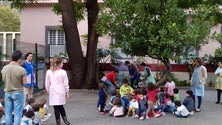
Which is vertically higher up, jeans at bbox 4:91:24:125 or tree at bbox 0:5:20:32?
tree at bbox 0:5:20:32

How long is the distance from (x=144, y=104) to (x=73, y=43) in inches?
348

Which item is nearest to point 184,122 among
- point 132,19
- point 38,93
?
point 132,19

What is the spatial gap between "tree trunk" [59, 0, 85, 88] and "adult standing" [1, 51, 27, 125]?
33.7 feet

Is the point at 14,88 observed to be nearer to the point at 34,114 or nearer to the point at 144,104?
the point at 34,114

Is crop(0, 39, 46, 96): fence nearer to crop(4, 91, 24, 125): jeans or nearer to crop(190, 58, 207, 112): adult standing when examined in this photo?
crop(4, 91, 24, 125): jeans

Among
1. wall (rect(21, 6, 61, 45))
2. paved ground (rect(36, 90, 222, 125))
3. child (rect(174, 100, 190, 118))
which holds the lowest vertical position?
paved ground (rect(36, 90, 222, 125))

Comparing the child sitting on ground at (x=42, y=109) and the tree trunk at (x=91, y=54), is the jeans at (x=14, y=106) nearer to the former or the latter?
the child sitting on ground at (x=42, y=109)

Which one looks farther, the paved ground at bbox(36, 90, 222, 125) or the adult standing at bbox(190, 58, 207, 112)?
the adult standing at bbox(190, 58, 207, 112)

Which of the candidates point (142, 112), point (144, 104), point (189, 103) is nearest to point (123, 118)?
point (142, 112)

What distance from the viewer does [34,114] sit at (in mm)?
9820

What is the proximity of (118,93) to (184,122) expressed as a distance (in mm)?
2316

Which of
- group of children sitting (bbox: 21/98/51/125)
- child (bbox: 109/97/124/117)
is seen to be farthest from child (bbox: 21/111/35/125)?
child (bbox: 109/97/124/117)

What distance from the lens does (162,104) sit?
41.4 ft

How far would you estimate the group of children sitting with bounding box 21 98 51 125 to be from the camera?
→ 373 inches
